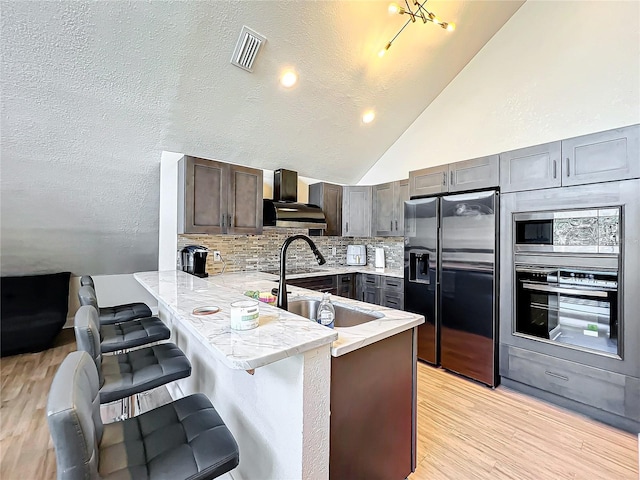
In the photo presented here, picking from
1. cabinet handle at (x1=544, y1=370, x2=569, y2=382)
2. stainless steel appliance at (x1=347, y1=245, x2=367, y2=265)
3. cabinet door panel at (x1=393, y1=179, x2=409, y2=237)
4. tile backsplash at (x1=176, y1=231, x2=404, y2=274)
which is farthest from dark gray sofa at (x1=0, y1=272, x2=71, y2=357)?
cabinet handle at (x1=544, y1=370, x2=569, y2=382)

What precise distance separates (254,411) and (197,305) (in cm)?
60

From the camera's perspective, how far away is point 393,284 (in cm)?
375

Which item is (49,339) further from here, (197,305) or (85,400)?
(85,400)

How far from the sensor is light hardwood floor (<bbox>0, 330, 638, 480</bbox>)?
1711mm

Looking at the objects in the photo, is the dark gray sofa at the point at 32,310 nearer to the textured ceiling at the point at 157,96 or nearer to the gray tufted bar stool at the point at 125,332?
the textured ceiling at the point at 157,96

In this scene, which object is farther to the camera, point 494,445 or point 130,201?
point 130,201

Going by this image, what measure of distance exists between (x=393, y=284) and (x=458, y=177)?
1521 mm

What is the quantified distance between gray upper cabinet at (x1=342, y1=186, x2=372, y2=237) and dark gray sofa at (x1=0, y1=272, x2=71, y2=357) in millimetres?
3618

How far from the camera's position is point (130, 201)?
126 inches

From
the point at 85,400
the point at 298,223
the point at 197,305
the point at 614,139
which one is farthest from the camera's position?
the point at 298,223

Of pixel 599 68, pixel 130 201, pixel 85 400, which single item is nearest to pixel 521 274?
pixel 599 68

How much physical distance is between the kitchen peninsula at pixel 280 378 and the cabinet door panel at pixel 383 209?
2681 mm

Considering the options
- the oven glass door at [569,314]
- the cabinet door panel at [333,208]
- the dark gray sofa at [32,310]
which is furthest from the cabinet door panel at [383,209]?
the dark gray sofa at [32,310]

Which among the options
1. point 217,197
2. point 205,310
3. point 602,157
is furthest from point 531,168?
point 217,197
